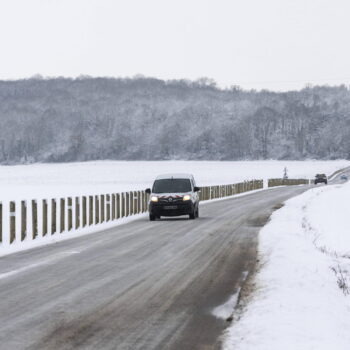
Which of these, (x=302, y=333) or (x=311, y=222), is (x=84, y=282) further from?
(x=311, y=222)

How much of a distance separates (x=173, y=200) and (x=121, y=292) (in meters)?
15.4

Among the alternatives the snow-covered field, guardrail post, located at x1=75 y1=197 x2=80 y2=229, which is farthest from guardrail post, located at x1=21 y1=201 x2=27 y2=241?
the snow-covered field

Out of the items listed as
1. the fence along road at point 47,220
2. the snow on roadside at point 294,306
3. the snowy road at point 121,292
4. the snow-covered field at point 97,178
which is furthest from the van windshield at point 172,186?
the snow-covered field at point 97,178

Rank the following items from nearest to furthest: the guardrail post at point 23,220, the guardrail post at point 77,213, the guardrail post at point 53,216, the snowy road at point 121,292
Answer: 1. the snowy road at point 121,292
2. the guardrail post at point 23,220
3. the guardrail post at point 53,216
4. the guardrail post at point 77,213

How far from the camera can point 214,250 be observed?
13633 millimetres

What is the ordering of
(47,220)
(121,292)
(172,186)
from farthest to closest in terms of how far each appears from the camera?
(172,186), (47,220), (121,292)

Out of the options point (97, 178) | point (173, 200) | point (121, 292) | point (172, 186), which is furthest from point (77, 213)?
point (97, 178)

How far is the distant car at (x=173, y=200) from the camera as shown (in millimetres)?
23797

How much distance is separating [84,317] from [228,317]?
1503 millimetres

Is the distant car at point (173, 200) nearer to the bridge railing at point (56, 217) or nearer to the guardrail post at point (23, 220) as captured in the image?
the bridge railing at point (56, 217)

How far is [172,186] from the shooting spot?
→ 2492cm

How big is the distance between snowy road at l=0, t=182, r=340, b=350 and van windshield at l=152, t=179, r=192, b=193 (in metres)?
8.64

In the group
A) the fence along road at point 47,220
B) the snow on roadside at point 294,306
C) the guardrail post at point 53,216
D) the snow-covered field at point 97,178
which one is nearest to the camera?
the snow on roadside at point 294,306

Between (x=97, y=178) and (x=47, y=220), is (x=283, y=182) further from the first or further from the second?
(x=47, y=220)
